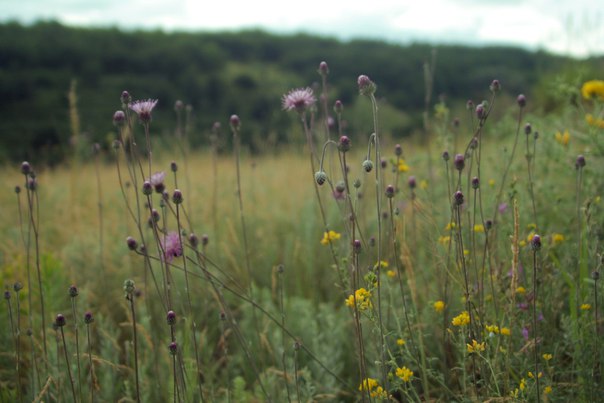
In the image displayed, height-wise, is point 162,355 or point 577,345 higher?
point 577,345

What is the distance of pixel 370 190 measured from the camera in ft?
14.4

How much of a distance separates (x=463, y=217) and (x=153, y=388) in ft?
4.80

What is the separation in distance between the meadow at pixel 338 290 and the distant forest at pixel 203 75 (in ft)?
44.5

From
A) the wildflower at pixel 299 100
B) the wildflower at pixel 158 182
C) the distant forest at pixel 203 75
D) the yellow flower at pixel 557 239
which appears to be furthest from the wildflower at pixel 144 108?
the distant forest at pixel 203 75

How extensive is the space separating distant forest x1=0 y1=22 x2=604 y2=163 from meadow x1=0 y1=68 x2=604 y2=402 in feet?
44.5

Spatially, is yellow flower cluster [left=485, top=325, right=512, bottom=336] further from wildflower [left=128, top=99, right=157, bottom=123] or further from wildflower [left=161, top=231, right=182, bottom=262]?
wildflower [left=128, top=99, right=157, bottom=123]

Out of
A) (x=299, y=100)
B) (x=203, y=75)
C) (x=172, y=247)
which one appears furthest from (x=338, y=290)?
(x=203, y=75)

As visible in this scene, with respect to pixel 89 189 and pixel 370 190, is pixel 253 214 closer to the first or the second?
pixel 370 190

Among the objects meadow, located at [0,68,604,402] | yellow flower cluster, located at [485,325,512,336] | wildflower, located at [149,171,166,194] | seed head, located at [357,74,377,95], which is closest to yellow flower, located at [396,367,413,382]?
meadow, located at [0,68,604,402]

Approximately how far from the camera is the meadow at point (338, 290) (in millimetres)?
1351

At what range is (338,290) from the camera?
Answer: 258 centimetres

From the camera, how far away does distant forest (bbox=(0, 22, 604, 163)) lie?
18938 millimetres

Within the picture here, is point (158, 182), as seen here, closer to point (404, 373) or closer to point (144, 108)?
point (144, 108)

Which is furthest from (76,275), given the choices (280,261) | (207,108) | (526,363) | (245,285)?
(207,108)
